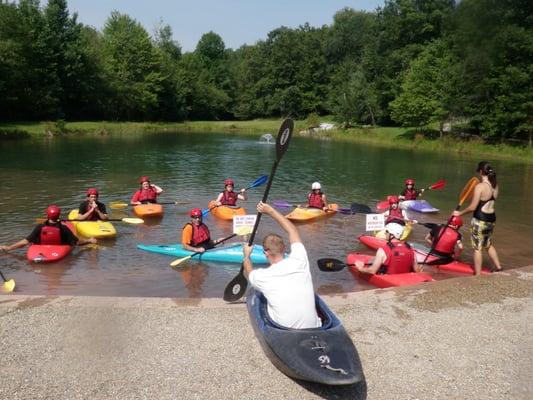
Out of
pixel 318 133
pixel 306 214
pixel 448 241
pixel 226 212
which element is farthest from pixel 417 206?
pixel 318 133

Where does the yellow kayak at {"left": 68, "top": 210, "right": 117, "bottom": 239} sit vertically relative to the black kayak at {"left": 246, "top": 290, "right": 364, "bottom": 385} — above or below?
below

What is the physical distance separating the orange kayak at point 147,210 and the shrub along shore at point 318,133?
2362 cm

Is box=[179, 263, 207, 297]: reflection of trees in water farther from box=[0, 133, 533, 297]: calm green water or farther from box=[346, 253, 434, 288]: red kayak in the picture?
box=[346, 253, 434, 288]: red kayak

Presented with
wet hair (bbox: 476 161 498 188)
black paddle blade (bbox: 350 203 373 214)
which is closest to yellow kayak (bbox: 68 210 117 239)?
black paddle blade (bbox: 350 203 373 214)

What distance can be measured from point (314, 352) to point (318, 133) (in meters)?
48.1

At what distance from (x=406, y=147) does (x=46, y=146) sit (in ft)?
83.5

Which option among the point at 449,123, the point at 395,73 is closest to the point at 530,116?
the point at 449,123

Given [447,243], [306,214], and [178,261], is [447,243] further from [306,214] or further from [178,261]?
[306,214]

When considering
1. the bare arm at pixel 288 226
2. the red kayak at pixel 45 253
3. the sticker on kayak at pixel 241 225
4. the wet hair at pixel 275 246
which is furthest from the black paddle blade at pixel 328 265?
the red kayak at pixel 45 253

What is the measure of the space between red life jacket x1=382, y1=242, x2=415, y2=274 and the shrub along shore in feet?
79.4

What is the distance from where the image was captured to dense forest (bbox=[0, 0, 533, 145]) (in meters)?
31.0

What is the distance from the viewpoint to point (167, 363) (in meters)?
4.39

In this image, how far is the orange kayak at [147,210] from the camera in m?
12.7

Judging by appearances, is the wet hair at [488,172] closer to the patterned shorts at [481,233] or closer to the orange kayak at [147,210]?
the patterned shorts at [481,233]
